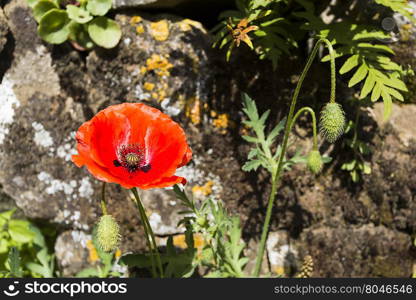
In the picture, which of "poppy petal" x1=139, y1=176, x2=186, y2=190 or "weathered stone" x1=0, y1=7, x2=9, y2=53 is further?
"weathered stone" x1=0, y1=7, x2=9, y2=53

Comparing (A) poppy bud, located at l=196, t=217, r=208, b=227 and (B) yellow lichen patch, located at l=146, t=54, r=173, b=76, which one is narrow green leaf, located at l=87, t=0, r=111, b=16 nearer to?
(B) yellow lichen patch, located at l=146, t=54, r=173, b=76

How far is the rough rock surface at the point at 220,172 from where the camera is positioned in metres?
3.60

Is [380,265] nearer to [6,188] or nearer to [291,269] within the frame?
[291,269]

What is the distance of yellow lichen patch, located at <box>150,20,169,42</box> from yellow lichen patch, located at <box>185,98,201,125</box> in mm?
422

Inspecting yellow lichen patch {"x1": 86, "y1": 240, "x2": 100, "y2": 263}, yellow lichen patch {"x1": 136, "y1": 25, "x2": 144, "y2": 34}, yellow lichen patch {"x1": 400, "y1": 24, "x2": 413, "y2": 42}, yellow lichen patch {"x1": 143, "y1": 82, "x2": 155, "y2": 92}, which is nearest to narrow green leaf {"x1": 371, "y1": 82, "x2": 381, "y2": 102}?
yellow lichen patch {"x1": 400, "y1": 24, "x2": 413, "y2": 42}

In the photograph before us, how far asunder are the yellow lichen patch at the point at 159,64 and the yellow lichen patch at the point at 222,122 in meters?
0.43

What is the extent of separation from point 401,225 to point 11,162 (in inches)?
101

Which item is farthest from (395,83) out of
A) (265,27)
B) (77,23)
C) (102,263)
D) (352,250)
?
(102,263)

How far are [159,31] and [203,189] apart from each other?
3.37ft

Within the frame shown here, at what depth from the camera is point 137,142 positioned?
268cm

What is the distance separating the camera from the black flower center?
264cm

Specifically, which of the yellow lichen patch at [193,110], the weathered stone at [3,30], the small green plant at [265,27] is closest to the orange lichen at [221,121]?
the yellow lichen patch at [193,110]

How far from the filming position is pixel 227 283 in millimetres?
2934

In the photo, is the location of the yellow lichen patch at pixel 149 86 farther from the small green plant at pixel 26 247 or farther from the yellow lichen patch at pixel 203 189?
the small green plant at pixel 26 247
